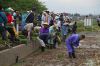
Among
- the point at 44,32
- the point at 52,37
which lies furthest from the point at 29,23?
the point at 52,37

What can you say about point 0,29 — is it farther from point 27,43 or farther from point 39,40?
point 39,40

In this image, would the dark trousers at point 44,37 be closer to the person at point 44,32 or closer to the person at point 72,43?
the person at point 44,32

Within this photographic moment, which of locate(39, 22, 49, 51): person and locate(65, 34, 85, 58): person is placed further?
locate(39, 22, 49, 51): person

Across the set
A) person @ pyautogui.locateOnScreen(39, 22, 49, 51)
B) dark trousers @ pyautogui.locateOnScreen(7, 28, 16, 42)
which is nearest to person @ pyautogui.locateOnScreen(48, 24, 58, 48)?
person @ pyautogui.locateOnScreen(39, 22, 49, 51)

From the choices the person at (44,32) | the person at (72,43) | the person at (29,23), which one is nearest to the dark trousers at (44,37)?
the person at (44,32)

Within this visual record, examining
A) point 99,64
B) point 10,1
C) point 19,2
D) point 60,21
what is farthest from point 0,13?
point 19,2

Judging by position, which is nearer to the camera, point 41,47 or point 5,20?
point 5,20

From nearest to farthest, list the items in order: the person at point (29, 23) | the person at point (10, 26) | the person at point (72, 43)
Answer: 1. the person at point (10, 26)
2. the person at point (72, 43)
3. the person at point (29, 23)

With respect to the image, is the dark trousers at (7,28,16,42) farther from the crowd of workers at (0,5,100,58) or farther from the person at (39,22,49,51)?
the person at (39,22,49,51)

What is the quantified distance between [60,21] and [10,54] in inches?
580

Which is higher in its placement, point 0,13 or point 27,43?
point 0,13

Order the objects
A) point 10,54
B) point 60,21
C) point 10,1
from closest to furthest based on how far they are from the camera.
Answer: point 10,54
point 60,21
point 10,1

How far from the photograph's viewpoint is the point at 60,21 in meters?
29.0

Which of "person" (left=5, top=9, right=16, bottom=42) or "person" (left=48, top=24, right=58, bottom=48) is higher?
"person" (left=5, top=9, right=16, bottom=42)
